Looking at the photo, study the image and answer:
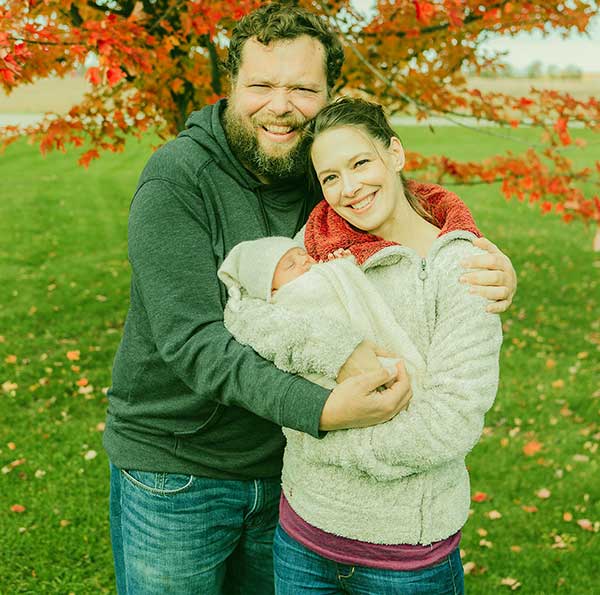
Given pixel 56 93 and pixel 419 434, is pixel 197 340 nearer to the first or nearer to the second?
pixel 419 434

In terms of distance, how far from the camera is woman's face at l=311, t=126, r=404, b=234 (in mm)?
2176

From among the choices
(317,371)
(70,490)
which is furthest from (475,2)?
(70,490)

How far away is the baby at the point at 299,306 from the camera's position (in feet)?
6.37

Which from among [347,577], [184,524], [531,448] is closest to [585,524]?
[531,448]

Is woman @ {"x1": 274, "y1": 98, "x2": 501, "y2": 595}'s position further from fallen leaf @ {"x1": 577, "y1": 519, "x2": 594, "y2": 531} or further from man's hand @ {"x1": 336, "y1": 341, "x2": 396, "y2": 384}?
fallen leaf @ {"x1": 577, "y1": 519, "x2": 594, "y2": 531}

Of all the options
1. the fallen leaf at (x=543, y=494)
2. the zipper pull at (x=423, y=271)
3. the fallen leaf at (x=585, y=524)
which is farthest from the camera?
the fallen leaf at (x=543, y=494)

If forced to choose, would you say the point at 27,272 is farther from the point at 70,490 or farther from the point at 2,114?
the point at 2,114

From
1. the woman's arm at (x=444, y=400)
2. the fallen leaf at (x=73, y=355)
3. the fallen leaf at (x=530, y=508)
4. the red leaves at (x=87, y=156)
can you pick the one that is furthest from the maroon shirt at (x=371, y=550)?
the fallen leaf at (x=73, y=355)

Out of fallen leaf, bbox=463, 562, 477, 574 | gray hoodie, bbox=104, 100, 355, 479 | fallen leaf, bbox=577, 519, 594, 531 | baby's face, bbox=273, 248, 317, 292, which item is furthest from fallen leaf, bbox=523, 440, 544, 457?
baby's face, bbox=273, 248, 317, 292

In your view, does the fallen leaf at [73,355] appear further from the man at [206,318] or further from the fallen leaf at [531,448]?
the man at [206,318]

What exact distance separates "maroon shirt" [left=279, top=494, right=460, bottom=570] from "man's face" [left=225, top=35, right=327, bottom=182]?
1.06 metres

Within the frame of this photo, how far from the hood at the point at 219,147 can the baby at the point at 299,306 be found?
0.31 m

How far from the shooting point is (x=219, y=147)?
7.63 feet

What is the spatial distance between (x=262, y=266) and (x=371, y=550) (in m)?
0.81
